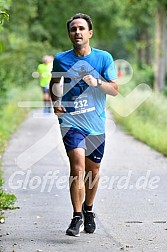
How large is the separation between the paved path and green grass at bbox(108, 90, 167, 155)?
360 mm

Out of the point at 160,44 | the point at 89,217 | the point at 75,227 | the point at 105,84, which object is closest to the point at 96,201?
the point at 89,217

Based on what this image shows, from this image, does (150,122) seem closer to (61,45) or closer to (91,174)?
(91,174)

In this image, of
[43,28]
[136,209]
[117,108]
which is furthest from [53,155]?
[43,28]

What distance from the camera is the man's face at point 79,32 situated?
817cm

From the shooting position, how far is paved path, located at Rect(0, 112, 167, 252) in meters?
8.05

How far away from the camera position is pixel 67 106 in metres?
8.31

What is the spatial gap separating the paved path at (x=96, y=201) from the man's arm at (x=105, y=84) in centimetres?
145

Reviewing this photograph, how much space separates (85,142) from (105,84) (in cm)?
62

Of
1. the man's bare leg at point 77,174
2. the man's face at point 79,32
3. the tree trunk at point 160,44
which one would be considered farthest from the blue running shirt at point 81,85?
the tree trunk at point 160,44

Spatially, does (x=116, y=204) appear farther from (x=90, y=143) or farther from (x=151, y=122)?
(x=151, y=122)

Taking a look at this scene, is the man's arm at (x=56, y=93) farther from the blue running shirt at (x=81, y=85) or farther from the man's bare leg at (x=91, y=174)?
the man's bare leg at (x=91, y=174)

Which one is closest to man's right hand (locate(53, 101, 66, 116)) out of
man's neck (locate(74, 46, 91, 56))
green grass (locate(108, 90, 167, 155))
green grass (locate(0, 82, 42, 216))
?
man's neck (locate(74, 46, 91, 56))

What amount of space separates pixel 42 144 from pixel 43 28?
2654 cm

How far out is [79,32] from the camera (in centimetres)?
818
